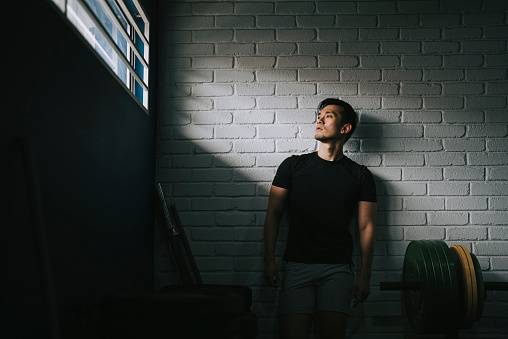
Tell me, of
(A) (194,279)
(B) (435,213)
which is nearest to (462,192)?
(B) (435,213)

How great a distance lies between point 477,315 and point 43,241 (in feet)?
5.91

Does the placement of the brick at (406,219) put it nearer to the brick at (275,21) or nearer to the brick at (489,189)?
the brick at (489,189)

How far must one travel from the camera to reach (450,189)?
240 cm

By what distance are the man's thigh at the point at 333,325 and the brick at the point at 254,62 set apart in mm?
1398

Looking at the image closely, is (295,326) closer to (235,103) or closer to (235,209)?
(235,209)

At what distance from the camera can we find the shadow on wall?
7.70ft

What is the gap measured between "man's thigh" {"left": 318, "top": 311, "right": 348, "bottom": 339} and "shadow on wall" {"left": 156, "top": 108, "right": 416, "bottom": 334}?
29cm

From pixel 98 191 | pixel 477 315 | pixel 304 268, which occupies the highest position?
pixel 98 191

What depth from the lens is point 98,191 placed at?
1.58m

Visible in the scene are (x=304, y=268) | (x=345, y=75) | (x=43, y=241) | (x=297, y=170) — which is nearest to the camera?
(x=43, y=241)

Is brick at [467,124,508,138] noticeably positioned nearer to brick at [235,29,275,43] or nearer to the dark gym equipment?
brick at [235,29,275,43]

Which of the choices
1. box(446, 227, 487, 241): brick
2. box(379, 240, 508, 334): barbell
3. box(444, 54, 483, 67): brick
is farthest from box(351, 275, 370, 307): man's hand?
box(444, 54, 483, 67): brick

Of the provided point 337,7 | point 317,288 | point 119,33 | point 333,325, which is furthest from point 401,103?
point 119,33

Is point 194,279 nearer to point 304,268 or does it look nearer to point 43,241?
point 304,268
